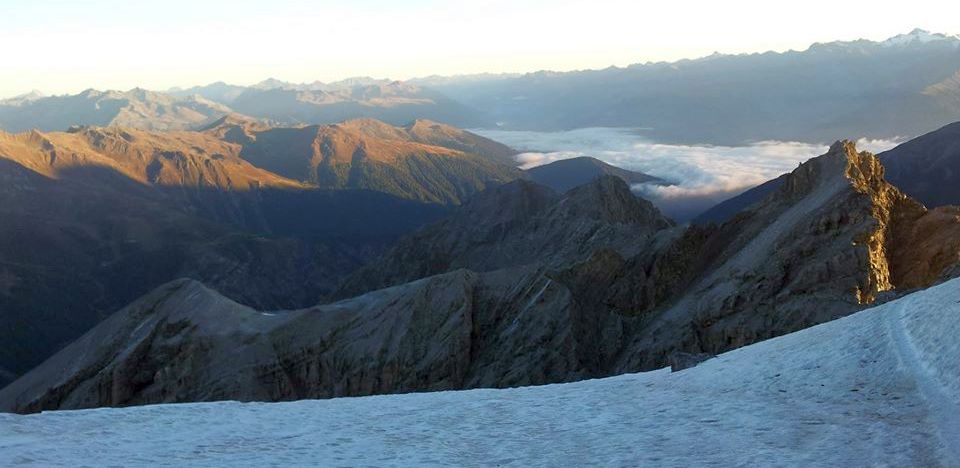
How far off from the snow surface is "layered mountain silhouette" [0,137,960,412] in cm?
2721

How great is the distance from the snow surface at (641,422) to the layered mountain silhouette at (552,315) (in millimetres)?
27208

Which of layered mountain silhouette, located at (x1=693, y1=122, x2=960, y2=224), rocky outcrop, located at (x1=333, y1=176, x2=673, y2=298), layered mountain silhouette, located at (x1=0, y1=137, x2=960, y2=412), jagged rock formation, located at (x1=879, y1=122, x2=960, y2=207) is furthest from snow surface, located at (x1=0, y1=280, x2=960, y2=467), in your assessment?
jagged rock formation, located at (x1=879, y1=122, x2=960, y2=207)

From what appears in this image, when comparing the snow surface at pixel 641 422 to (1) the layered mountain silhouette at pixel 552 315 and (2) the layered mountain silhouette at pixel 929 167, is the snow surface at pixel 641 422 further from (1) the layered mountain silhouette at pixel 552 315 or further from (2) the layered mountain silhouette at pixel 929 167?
(2) the layered mountain silhouette at pixel 929 167

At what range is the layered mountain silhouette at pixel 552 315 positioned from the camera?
4906 cm

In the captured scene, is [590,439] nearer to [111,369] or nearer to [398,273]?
[111,369]

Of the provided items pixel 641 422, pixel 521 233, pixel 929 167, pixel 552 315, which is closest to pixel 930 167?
pixel 929 167

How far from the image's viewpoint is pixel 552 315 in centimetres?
5994

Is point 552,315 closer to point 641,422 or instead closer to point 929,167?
point 641,422

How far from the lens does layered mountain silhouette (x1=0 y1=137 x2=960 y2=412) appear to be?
49.1 meters

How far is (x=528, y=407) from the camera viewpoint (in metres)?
19.8

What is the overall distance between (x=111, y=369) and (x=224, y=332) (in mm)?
9502

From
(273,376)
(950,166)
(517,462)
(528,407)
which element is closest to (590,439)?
(517,462)

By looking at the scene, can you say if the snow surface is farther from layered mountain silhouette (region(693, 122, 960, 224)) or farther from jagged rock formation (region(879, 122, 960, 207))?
jagged rock formation (region(879, 122, 960, 207))

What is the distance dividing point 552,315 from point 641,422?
43.0m
